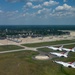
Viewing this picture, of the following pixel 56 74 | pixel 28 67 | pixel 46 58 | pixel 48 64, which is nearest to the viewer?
pixel 56 74

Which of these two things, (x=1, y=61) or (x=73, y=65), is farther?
(x=1, y=61)

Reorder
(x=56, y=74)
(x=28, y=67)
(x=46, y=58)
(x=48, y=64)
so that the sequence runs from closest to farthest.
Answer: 1. (x=56, y=74)
2. (x=28, y=67)
3. (x=48, y=64)
4. (x=46, y=58)

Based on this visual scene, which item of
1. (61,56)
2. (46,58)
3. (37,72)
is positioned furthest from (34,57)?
(37,72)

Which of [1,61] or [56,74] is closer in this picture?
[56,74]

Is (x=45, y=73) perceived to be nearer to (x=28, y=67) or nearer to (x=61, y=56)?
(x=28, y=67)

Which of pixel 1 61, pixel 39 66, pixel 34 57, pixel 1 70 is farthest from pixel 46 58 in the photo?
pixel 1 70

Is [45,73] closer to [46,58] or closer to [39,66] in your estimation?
[39,66]

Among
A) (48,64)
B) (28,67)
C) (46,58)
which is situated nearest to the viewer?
(28,67)

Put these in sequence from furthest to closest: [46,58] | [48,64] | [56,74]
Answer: [46,58]
[48,64]
[56,74]
